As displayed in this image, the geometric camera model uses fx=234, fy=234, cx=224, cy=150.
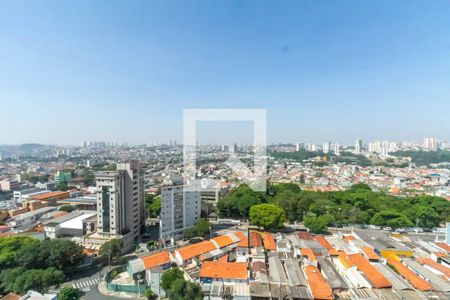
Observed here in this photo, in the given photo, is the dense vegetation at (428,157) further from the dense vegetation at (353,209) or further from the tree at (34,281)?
the tree at (34,281)

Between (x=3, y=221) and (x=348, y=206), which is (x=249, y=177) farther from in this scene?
(x=3, y=221)

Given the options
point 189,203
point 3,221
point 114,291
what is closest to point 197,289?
point 114,291

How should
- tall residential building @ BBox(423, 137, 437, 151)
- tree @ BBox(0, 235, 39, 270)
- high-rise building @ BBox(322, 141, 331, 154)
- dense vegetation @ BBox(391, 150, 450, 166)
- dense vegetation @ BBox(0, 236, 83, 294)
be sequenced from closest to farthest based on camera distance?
dense vegetation @ BBox(0, 236, 83, 294)
tree @ BBox(0, 235, 39, 270)
dense vegetation @ BBox(391, 150, 450, 166)
tall residential building @ BBox(423, 137, 437, 151)
high-rise building @ BBox(322, 141, 331, 154)

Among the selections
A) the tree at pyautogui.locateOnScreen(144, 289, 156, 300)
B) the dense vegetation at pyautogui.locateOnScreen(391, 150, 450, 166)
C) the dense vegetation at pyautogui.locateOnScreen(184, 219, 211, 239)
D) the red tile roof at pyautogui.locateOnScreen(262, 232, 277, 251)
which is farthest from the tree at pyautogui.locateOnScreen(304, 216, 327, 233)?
the dense vegetation at pyautogui.locateOnScreen(391, 150, 450, 166)

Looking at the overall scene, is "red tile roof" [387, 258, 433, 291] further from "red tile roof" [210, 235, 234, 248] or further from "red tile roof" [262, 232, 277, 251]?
"red tile roof" [210, 235, 234, 248]

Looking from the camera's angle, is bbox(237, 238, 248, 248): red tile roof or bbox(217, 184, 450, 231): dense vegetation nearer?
bbox(237, 238, 248, 248): red tile roof

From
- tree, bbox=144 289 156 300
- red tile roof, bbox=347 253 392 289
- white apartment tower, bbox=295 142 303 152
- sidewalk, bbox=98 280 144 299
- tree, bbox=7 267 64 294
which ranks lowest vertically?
sidewalk, bbox=98 280 144 299

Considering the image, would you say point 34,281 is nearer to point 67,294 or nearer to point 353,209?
point 67,294
